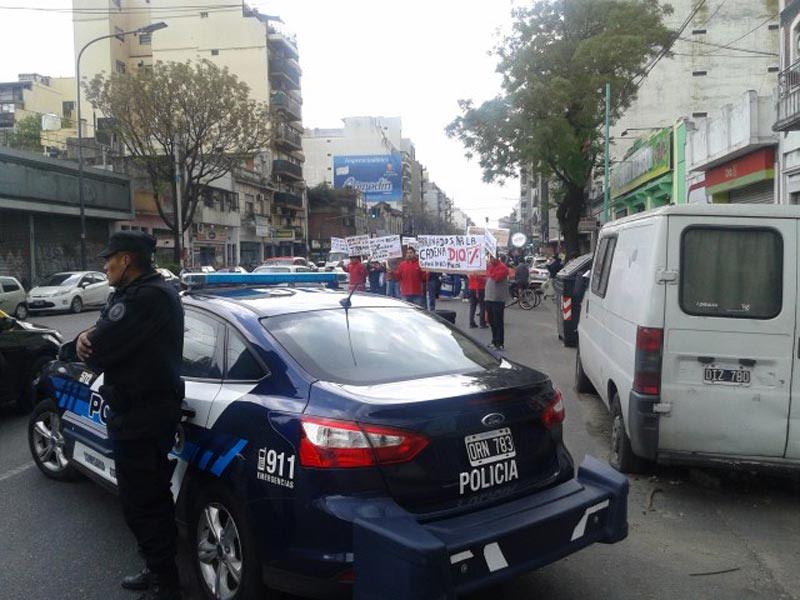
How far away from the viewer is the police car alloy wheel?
319 cm

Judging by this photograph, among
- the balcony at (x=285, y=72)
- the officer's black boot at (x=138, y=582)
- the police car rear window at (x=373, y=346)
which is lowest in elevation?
the officer's black boot at (x=138, y=582)

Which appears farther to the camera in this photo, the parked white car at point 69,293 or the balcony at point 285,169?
the balcony at point 285,169

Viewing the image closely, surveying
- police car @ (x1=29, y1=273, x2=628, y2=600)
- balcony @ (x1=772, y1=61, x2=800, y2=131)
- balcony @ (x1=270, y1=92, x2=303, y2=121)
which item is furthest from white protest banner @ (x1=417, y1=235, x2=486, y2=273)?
balcony @ (x1=270, y1=92, x2=303, y2=121)

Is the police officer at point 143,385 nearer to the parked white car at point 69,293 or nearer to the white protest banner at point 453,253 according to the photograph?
the white protest banner at point 453,253

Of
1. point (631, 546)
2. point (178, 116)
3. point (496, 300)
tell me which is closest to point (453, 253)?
point (496, 300)

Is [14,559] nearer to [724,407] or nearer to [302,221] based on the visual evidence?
[724,407]

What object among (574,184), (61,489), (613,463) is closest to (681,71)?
(574,184)

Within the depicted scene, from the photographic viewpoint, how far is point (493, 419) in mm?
3303

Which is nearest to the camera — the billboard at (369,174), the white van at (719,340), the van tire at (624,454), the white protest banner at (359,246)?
the white van at (719,340)

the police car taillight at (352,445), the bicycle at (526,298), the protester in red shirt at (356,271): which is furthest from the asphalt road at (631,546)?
the bicycle at (526,298)

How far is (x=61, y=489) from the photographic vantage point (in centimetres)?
533

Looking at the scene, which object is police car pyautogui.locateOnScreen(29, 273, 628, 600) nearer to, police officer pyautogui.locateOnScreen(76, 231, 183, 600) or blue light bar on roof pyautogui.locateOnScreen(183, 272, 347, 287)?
police officer pyautogui.locateOnScreen(76, 231, 183, 600)

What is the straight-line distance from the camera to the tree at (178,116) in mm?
32375

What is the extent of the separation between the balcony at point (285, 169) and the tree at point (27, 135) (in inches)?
760
